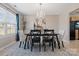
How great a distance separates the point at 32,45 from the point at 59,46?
1.09 m

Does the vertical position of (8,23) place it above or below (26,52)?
above

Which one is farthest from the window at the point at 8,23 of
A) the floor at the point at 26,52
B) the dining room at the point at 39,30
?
the floor at the point at 26,52

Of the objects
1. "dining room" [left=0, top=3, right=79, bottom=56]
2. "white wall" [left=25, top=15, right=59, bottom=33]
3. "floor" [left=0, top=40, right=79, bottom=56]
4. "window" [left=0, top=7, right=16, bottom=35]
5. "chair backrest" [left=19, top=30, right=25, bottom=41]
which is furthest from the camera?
"chair backrest" [left=19, top=30, right=25, bottom=41]

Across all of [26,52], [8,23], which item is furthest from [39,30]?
[8,23]

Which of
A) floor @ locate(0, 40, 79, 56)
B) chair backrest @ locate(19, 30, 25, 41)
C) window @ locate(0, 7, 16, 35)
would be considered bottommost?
floor @ locate(0, 40, 79, 56)

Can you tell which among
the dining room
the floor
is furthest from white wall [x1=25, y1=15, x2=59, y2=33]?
the floor

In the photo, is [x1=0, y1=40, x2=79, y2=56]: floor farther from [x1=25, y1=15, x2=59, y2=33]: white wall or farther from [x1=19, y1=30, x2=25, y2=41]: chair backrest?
[x1=25, y1=15, x2=59, y2=33]: white wall

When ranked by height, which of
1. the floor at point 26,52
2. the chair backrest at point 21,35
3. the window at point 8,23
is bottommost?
the floor at point 26,52

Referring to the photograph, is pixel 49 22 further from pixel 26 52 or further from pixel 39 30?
pixel 26 52

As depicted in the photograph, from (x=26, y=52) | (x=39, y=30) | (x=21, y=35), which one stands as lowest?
(x=26, y=52)

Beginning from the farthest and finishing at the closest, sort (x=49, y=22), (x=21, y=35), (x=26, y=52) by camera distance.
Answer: (x=21, y=35)
(x=49, y=22)
(x=26, y=52)

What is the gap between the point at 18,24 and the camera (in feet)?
13.9

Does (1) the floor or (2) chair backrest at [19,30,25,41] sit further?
(2) chair backrest at [19,30,25,41]

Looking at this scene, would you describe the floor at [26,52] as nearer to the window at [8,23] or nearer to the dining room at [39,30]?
the dining room at [39,30]
